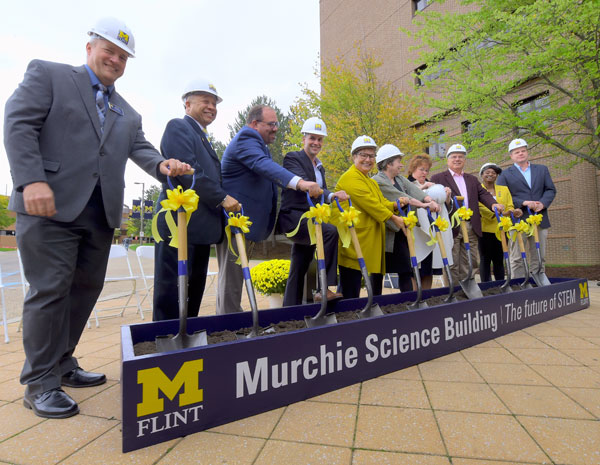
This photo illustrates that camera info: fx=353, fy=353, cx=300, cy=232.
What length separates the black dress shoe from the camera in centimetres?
163

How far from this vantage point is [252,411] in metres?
1.62

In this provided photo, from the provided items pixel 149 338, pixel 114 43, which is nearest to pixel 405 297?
pixel 149 338

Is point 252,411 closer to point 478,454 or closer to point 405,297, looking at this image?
point 478,454

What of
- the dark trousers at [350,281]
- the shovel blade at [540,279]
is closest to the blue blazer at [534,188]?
the shovel blade at [540,279]

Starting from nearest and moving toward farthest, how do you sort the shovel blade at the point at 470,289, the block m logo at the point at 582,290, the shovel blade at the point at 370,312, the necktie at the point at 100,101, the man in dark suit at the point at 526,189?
the necktie at the point at 100,101 < the shovel blade at the point at 370,312 < the shovel blade at the point at 470,289 < the block m logo at the point at 582,290 < the man in dark suit at the point at 526,189

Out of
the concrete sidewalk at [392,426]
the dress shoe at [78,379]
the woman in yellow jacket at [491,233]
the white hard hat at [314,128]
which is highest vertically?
the white hard hat at [314,128]

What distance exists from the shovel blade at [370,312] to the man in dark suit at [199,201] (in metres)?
1.14

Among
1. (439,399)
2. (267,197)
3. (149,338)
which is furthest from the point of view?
A: (267,197)

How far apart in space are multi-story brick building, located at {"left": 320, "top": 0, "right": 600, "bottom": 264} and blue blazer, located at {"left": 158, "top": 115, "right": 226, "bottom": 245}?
7.38m

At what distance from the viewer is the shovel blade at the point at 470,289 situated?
3.30 meters

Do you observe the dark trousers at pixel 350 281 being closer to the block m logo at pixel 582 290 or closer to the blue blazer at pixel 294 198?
the blue blazer at pixel 294 198

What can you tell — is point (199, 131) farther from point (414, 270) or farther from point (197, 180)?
point (414, 270)

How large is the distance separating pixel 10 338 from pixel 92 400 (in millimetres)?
2266

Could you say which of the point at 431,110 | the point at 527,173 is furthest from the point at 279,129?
the point at 527,173
